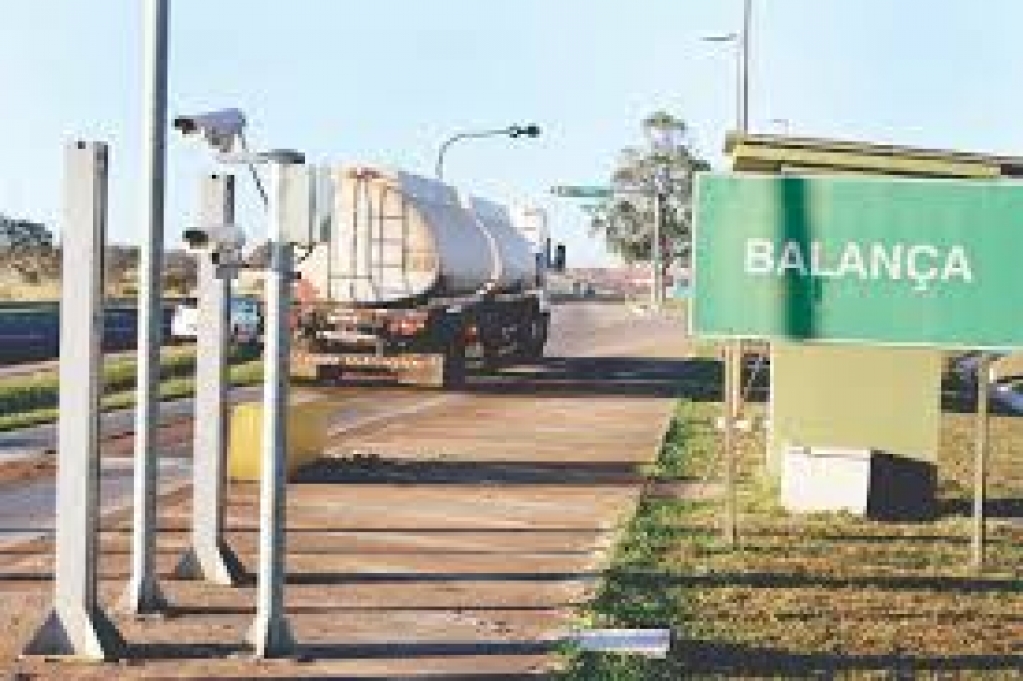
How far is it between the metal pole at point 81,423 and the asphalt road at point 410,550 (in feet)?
0.83

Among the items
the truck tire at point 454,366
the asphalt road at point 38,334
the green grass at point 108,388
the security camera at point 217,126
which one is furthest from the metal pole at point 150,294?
the asphalt road at point 38,334

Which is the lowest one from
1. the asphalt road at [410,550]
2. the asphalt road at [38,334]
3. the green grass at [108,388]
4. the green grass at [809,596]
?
the green grass at [809,596]

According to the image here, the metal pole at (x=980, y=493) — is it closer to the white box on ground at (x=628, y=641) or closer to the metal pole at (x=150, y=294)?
the white box on ground at (x=628, y=641)

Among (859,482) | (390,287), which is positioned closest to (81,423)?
(859,482)

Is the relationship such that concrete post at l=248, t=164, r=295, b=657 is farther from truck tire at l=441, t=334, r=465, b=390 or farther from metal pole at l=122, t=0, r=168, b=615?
truck tire at l=441, t=334, r=465, b=390

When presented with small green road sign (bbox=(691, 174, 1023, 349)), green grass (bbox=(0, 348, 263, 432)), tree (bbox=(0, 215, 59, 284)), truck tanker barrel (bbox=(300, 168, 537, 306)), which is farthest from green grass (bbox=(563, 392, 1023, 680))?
tree (bbox=(0, 215, 59, 284))

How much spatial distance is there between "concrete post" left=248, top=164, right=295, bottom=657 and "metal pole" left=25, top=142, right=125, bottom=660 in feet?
2.48

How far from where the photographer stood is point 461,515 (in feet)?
47.2

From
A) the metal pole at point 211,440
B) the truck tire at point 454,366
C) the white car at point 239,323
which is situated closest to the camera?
the metal pole at point 211,440

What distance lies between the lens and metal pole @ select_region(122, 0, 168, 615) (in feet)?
31.8

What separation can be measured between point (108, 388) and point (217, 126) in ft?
63.5

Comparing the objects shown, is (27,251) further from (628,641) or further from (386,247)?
(628,641)

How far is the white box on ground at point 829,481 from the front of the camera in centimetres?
1488

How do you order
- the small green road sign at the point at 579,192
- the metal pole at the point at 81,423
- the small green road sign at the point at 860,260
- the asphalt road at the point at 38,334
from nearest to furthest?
the metal pole at the point at 81,423 → the small green road sign at the point at 860,260 → the asphalt road at the point at 38,334 → the small green road sign at the point at 579,192
